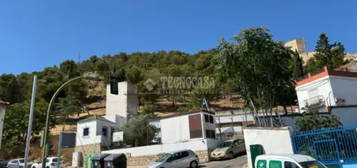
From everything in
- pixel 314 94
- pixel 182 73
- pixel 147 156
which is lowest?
pixel 147 156

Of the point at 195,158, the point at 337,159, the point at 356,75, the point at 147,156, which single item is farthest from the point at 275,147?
the point at 356,75

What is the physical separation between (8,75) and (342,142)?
283 ft

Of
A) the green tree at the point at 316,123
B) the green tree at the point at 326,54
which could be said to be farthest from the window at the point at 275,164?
the green tree at the point at 326,54

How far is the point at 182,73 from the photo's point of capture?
253 ft

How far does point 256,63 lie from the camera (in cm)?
2008

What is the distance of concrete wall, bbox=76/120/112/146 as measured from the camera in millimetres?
34375

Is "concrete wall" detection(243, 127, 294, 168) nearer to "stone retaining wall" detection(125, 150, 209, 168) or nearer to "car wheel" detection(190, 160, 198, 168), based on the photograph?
"car wheel" detection(190, 160, 198, 168)

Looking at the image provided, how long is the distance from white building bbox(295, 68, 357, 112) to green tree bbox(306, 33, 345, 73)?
36466 mm

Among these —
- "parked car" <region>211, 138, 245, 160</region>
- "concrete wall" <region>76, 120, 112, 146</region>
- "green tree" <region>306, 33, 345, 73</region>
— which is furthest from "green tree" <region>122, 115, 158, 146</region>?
"green tree" <region>306, 33, 345, 73</region>

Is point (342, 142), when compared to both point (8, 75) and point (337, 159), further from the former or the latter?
point (8, 75)

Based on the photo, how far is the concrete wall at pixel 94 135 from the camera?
34.4m

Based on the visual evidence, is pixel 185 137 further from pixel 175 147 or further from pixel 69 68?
pixel 69 68

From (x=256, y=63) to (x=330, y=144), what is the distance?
8.00 meters

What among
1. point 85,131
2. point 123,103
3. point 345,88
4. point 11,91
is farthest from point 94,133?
point 11,91
